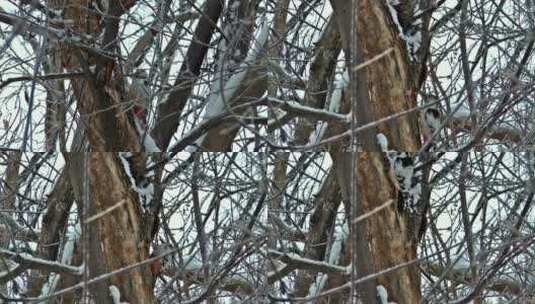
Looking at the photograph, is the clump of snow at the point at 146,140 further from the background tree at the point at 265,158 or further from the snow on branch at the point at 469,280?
the snow on branch at the point at 469,280

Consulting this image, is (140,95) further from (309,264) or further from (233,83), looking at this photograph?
(309,264)

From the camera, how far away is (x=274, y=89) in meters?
4.89

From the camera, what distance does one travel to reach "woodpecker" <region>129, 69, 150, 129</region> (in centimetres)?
484

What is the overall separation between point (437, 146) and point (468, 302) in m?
0.74

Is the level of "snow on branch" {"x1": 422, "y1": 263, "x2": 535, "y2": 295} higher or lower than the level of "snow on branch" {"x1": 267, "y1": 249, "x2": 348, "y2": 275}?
lower

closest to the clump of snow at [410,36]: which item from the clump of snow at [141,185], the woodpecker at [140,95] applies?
the woodpecker at [140,95]

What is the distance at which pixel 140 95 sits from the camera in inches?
191

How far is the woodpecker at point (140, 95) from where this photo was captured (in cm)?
484

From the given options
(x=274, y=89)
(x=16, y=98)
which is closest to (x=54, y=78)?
(x=16, y=98)

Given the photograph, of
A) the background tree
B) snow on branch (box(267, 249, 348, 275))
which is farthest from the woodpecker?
snow on branch (box(267, 249, 348, 275))

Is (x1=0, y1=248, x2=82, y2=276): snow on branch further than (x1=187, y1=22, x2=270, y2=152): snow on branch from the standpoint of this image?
No

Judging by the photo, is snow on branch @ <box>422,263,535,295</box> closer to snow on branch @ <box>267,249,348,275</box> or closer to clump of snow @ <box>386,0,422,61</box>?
snow on branch @ <box>267,249,348,275</box>

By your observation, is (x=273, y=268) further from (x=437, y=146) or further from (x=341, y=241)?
(x=437, y=146)

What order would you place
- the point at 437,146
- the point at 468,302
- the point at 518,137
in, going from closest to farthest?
1. the point at 468,302
2. the point at 437,146
3. the point at 518,137
